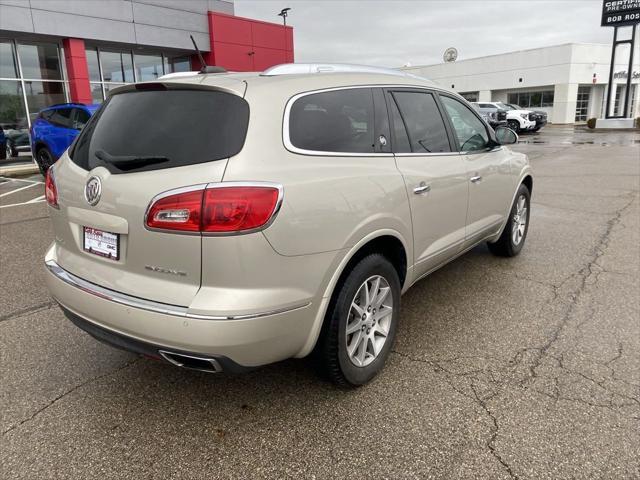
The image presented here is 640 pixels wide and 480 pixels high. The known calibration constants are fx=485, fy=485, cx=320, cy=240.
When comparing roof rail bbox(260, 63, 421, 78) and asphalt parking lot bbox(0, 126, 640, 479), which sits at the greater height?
roof rail bbox(260, 63, 421, 78)

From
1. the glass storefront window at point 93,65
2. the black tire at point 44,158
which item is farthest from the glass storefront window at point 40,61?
the black tire at point 44,158

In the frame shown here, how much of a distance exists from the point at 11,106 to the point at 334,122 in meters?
16.5

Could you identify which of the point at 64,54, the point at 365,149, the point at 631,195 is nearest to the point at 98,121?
the point at 365,149

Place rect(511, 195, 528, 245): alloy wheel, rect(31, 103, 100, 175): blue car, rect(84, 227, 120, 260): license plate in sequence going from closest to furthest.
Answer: rect(84, 227, 120, 260): license plate < rect(511, 195, 528, 245): alloy wheel < rect(31, 103, 100, 175): blue car

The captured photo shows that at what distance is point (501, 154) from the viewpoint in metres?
4.57

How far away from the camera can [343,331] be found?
2.58 m

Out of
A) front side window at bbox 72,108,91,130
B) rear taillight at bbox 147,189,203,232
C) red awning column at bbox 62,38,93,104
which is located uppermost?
red awning column at bbox 62,38,93,104

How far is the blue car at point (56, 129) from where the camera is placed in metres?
10.6

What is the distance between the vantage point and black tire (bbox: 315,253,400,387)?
2551mm

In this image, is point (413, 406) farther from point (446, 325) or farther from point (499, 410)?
point (446, 325)

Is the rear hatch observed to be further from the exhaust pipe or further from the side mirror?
the side mirror

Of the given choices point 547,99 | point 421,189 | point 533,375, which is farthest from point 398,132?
point 547,99

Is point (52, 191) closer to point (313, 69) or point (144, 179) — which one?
point (144, 179)

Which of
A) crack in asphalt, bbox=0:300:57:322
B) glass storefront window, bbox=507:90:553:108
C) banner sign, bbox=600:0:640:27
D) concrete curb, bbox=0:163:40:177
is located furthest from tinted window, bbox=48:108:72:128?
glass storefront window, bbox=507:90:553:108
